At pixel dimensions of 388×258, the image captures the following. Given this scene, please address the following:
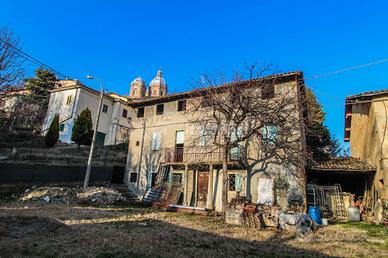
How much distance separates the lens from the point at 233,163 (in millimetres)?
15945

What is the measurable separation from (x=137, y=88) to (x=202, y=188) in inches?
2181

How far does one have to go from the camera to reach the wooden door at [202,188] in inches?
678

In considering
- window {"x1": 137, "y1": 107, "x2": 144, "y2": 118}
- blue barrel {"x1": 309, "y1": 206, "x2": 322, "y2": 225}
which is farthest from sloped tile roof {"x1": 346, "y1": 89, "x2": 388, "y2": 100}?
window {"x1": 137, "y1": 107, "x2": 144, "y2": 118}

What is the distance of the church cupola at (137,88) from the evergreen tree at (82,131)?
141 ft

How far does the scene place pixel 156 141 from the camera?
20.5 metres

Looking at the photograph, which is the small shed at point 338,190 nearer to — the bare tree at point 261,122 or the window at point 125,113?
the bare tree at point 261,122

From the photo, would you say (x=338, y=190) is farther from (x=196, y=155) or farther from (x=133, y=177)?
(x=133, y=177)

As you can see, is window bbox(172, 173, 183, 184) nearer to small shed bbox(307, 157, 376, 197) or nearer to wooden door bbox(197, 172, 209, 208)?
wooden door bbox(197, 172, 209, 208)

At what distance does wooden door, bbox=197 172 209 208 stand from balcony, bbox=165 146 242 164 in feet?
3.70

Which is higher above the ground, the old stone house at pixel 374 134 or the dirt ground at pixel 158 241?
the old stone house at pixel 374 134

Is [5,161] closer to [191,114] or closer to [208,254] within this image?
[191,114]


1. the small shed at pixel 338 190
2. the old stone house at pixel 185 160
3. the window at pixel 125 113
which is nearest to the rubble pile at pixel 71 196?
the old stone house at pixel 185 160

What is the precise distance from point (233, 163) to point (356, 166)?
24.0 feet

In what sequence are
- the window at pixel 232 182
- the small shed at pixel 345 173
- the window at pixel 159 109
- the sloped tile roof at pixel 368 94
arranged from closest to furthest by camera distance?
the sloped tile roof at pixel 368 94 < the small shed at pixel 345 173 < the window at pixel 232 182 < the window at pixel 159 109
